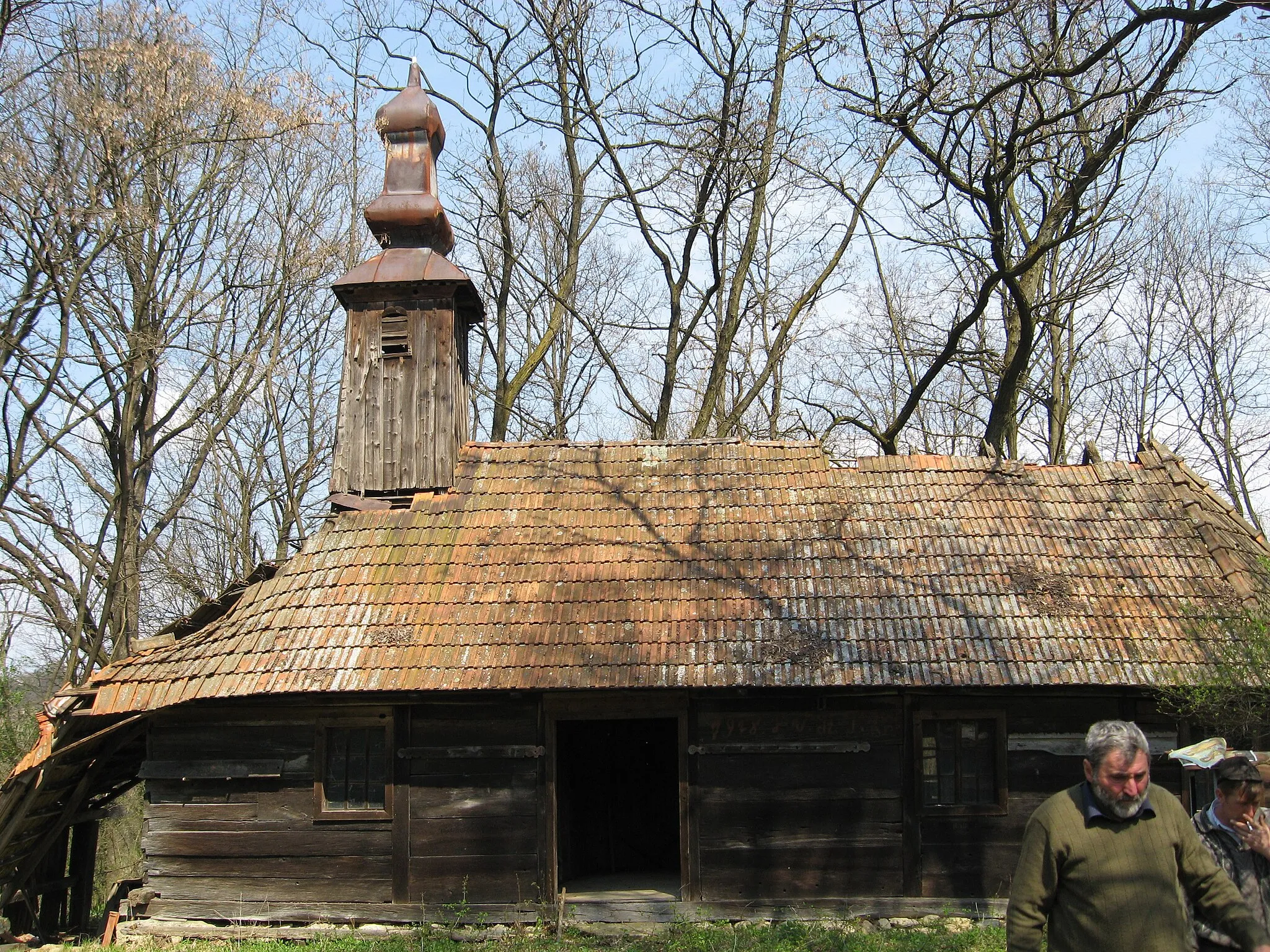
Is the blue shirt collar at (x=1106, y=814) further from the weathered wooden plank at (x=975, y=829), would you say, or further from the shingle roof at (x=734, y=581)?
the weathered wooden plank at (x=975, y=829)

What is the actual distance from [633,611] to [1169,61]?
659cm

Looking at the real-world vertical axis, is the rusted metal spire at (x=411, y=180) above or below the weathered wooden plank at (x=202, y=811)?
above

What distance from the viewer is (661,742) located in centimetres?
1407

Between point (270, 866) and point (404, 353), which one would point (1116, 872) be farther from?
point (404, 353)

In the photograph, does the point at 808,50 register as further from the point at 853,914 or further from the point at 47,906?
the point at 47,906

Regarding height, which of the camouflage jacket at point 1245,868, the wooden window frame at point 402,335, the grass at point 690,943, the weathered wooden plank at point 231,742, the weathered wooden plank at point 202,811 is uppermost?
the wooden window frame at point 402,335

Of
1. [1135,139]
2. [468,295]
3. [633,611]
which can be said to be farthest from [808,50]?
[633,611]

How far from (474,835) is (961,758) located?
4596mm

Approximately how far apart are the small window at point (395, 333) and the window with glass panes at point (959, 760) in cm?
717

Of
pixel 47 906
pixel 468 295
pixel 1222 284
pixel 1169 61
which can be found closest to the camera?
pixel 1169 61

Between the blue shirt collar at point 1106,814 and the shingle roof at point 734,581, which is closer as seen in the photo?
the blue shirt collar at point 1106,814

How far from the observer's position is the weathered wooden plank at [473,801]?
33.6 feet

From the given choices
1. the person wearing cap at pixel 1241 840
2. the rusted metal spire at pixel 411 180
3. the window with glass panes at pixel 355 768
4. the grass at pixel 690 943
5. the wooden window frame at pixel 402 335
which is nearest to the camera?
the person wearing cap at pixel 1241 840

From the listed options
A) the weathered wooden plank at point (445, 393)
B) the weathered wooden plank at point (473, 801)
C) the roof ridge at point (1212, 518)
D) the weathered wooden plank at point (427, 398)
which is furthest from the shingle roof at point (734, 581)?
the weathered wooden plank at point (473, 801)
